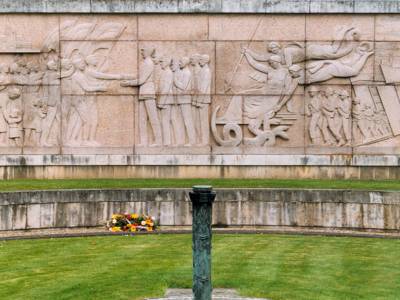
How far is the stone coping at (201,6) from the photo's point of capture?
2116cm

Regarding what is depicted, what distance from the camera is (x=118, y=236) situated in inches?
579

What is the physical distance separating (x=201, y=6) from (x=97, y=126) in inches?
165

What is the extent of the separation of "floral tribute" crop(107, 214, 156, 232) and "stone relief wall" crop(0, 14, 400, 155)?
542 centimetres

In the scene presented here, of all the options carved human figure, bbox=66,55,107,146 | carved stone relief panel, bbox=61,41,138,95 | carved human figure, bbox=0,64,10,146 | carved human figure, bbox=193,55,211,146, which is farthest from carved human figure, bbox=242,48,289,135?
carved human figure, bbox=0,64,10,146

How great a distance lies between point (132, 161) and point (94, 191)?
16.2 ft

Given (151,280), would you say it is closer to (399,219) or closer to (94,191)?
(94,191)

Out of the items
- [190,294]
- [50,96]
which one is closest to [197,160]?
[50,96]

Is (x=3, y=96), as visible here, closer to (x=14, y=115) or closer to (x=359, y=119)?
(x=14, y=115)

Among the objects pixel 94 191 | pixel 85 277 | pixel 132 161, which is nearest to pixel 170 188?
pixel 94 191

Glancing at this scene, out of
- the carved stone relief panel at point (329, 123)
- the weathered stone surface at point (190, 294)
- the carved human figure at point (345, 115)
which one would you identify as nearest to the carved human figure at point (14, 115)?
the carved stone relief panel at point (329, 123)

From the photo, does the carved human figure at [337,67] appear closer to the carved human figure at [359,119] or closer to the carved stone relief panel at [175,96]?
the carved human figure at [359,119]

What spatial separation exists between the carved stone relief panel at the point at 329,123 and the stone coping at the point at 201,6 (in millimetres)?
2226

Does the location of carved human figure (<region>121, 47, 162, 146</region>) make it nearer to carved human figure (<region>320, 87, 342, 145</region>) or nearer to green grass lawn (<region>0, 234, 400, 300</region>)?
carved human figure (<region>320, 87, 342, 145</region>)

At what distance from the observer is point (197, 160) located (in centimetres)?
2095
